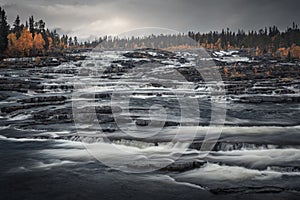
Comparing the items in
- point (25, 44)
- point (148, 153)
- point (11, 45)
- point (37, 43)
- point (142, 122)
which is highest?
point (37, 43)

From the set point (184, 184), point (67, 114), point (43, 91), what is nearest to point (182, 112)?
point (67, 114)

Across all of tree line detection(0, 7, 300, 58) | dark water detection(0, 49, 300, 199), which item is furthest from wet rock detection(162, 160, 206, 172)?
tree line detection(0, 7, 300, 58)

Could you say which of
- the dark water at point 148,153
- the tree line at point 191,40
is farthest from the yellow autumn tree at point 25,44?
the dark water at point 148,153

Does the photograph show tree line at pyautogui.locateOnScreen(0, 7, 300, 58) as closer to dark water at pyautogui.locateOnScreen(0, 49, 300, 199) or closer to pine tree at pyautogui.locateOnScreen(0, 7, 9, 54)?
pine tree at pyautogui.locateOnScreen(0, 7, 9, 54)

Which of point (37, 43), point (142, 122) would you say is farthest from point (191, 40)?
point (142, 122)

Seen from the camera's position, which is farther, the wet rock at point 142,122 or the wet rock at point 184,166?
the wet rock at point 142,122

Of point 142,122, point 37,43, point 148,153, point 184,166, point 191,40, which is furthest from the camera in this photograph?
point 191,40

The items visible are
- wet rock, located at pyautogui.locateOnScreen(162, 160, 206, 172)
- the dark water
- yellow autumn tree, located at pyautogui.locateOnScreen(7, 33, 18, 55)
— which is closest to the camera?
the dark water

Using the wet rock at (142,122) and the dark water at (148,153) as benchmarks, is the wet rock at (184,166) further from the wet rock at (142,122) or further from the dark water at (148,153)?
the wet rock at (142,122)

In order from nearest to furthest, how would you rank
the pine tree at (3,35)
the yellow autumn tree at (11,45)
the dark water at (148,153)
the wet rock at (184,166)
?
the dark water at (148,153)
the wet rock at (184,166)
the pine tree at (3,35)
the yellow autumn tree at (11,45)

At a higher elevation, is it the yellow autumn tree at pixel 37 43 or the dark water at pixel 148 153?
the yellow autumn tree at pixel 37 43

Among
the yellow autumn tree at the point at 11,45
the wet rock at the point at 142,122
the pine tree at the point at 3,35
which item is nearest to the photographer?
the wet rock at the point at 142,122

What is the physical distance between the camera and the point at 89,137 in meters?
14.0

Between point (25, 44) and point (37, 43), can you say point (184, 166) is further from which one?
point (37, 43)
